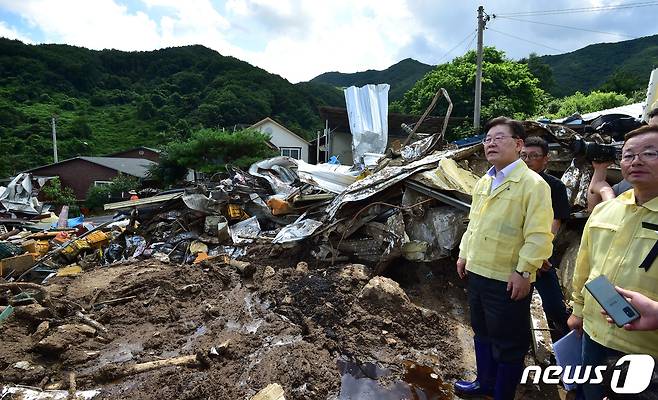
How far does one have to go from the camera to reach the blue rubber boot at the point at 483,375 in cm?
250

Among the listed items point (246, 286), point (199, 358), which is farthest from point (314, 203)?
point (199, 358)

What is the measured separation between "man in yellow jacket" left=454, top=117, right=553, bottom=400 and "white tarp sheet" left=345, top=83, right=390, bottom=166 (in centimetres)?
1044

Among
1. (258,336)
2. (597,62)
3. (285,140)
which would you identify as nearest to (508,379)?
(258,336)

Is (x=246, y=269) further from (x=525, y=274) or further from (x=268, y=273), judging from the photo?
(x=525, y=274)

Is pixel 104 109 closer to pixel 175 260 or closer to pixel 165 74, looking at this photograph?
pixel 165 74

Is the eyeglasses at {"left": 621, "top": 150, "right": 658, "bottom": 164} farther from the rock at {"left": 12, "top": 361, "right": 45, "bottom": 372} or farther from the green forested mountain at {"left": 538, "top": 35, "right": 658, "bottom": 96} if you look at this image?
the green forested mountain at {"left": 538, "top": 35, "right": 658, "bottom": 96}

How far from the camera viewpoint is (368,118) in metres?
13.3

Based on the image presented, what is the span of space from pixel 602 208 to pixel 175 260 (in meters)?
6.91

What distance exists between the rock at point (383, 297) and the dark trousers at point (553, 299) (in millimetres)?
1225

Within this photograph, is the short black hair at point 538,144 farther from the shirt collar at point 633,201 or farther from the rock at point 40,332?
the rock at point 40,332

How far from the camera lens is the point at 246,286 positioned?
4.73m

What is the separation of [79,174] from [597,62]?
59073 mm


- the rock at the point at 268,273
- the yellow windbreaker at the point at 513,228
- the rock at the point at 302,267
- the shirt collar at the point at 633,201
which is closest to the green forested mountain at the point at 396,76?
the rock at the point at 302,267

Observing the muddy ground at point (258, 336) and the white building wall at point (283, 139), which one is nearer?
the muddy ground at point (258, 336)
